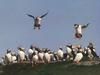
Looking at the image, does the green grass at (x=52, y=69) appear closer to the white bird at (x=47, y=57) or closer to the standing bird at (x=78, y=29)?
the white bird at (x=47, y=57)

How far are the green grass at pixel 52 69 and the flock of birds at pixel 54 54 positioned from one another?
49.2 inches

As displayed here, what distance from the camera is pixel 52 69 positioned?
224 feet

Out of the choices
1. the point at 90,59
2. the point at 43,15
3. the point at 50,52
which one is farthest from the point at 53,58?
the point at 43,15

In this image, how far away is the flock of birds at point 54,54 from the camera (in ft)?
234

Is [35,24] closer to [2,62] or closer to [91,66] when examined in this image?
[2,62]

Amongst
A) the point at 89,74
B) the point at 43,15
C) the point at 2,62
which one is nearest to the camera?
the point at 89,74

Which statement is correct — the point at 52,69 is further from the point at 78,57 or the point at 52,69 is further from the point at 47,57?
the point at 47,57

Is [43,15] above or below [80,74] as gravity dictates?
above

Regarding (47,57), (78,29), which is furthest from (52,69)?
(78,29)

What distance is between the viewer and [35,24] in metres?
79.9

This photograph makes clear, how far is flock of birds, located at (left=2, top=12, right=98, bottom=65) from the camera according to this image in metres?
71.2

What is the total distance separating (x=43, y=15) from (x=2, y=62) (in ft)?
31.4

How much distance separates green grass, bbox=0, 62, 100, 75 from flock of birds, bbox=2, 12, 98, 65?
1249 millimetres

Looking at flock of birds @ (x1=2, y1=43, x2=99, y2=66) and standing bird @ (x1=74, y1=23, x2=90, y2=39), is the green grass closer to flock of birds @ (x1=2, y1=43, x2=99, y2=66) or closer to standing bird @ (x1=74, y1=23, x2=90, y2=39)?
flock of birds @ (x1=2, y1=43, x2=99, y2=66)
